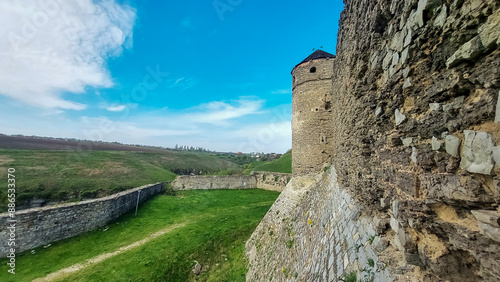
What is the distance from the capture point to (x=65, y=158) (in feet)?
92.2

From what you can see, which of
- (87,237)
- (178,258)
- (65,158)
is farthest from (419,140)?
(65,158)

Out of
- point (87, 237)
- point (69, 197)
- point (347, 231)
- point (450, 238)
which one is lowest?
point (87, 237)

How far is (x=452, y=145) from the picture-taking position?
1.70m

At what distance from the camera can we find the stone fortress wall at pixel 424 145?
1.44 meters

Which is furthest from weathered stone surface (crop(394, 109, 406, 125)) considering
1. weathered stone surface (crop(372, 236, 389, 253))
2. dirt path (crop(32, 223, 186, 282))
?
dirt path (crop(32, 223, 186, 282))

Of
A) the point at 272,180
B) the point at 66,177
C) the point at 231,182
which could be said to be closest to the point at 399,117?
the point at 66,177

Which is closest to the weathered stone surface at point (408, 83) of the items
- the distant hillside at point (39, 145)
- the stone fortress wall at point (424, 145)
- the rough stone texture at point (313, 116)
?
the stone fortress wall at point (424, 145)

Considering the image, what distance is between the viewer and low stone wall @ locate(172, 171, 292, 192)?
3075 centimetres

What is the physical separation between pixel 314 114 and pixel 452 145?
1077 centimetres

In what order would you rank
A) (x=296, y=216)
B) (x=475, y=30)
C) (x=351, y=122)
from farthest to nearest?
(x=296, y=216) → (x=351, y=122) → (x=475, y=30)

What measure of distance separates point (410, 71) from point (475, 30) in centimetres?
78

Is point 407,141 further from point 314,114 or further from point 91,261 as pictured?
point 91,261

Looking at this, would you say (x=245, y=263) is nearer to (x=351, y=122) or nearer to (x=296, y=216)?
(x=296, y=216)

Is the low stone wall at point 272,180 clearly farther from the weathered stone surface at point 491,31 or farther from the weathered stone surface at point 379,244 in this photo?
the weathered stone surface at point 491,31
